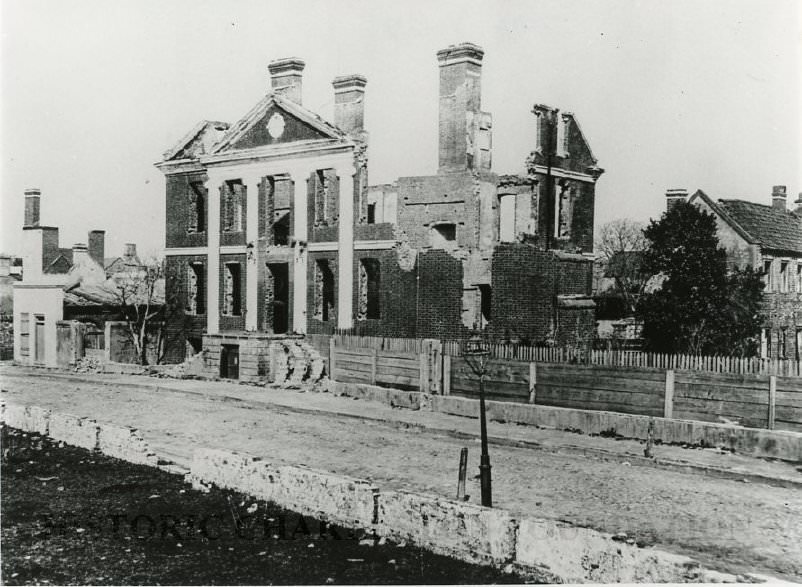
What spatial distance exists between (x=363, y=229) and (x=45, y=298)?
15200mm

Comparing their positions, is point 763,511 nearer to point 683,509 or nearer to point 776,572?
point 683,509

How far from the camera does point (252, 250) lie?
1235 inches

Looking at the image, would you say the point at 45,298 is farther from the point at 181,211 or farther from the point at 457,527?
the point at 457,527

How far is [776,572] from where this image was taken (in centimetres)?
866

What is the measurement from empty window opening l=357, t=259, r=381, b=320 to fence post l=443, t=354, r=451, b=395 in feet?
26.9

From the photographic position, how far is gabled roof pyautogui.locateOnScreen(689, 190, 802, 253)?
3581cm

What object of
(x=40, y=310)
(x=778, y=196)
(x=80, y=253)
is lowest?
(x=40, y=310)

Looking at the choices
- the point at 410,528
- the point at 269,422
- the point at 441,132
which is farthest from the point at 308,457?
the point at 441,132

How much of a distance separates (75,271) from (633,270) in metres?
29.9

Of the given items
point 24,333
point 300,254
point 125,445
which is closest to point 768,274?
point 300,254

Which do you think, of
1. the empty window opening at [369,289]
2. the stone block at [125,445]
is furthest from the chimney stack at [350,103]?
the stone block at [125,445]

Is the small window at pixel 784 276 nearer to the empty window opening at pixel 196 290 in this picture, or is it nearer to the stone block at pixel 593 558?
the empty window opening at pixel 196 290

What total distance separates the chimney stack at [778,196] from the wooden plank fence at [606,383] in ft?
87.7

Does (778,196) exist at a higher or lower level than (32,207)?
higher
